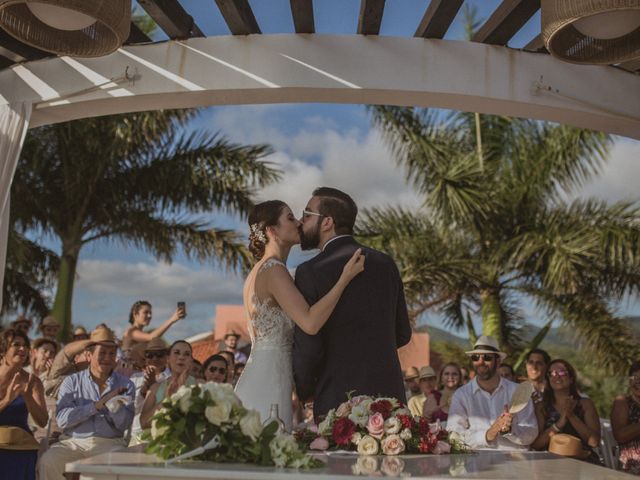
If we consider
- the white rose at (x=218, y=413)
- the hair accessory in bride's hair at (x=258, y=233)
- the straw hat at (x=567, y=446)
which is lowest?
the straw hat at (x=567, y=446)

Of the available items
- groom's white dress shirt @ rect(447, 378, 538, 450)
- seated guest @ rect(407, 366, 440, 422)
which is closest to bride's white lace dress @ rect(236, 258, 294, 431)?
groom's white dress shirt @ rect(447, 378, 538, 450)

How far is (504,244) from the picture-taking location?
1494cm

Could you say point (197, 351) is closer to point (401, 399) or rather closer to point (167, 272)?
point (167, 272)

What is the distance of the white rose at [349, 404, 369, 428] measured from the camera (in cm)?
304

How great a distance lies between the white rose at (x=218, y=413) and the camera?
2.54 metres

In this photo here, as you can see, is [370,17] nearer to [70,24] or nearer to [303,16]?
[303,16]

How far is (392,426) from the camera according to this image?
3004 mm

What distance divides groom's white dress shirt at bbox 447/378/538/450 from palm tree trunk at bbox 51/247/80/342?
9.80m

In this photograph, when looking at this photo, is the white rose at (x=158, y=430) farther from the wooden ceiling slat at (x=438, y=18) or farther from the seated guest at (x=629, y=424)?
the seated guest at (x=629, y=424)

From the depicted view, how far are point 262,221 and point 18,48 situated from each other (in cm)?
391

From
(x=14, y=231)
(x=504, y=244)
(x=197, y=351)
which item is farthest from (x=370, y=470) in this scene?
(x=197, y=351)

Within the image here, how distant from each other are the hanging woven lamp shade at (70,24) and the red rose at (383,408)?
2314mm

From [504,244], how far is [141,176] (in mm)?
7268

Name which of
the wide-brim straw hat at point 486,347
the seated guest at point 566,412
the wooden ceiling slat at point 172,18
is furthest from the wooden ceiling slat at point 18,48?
the seated guest at point 566,412
